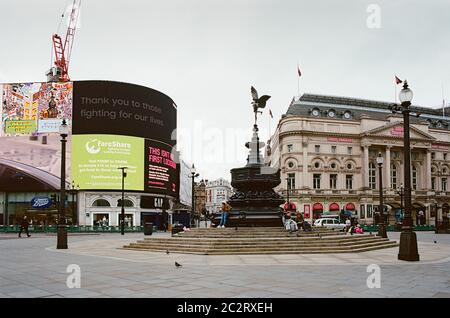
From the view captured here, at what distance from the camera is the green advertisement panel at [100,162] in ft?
219

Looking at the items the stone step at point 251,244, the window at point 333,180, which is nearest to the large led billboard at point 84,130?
the window at point 333,180

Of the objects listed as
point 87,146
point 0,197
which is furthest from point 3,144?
point 87,146

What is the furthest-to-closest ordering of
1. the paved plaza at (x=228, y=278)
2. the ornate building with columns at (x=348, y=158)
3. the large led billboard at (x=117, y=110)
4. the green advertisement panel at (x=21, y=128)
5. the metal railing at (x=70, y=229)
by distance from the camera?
the ornate building with columns at (x=348, y=158)
the large led billboard at (x=117, y=110)
the green advertisement panel at (x=21, y=128)
the metal railing at (x=70, y=229)
the paved plaza at (x=228, y=278)

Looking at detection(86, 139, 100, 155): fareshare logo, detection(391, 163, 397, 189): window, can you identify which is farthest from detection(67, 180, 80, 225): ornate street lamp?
detection(391, 163, 397, 189): window

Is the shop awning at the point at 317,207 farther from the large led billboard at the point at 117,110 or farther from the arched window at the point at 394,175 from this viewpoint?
the large led billboard at the point at 117,110

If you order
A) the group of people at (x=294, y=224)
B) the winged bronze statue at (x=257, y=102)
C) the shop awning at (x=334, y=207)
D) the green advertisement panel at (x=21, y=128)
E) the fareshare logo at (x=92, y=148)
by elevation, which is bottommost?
the shop awning at (x=334, y=207)

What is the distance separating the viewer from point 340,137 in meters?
77.1

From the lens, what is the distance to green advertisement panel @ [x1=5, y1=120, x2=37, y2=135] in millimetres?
67188

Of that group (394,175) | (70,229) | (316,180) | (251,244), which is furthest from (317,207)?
(251,244)

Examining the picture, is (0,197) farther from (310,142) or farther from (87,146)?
(310,142)

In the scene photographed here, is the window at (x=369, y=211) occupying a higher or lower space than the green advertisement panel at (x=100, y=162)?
lower

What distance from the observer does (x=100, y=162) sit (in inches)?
2640

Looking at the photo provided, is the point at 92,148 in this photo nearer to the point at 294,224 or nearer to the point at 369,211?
the point at 369,211

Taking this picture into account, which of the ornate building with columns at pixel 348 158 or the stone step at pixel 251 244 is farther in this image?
the ornate building with columns at pixel 348 158
